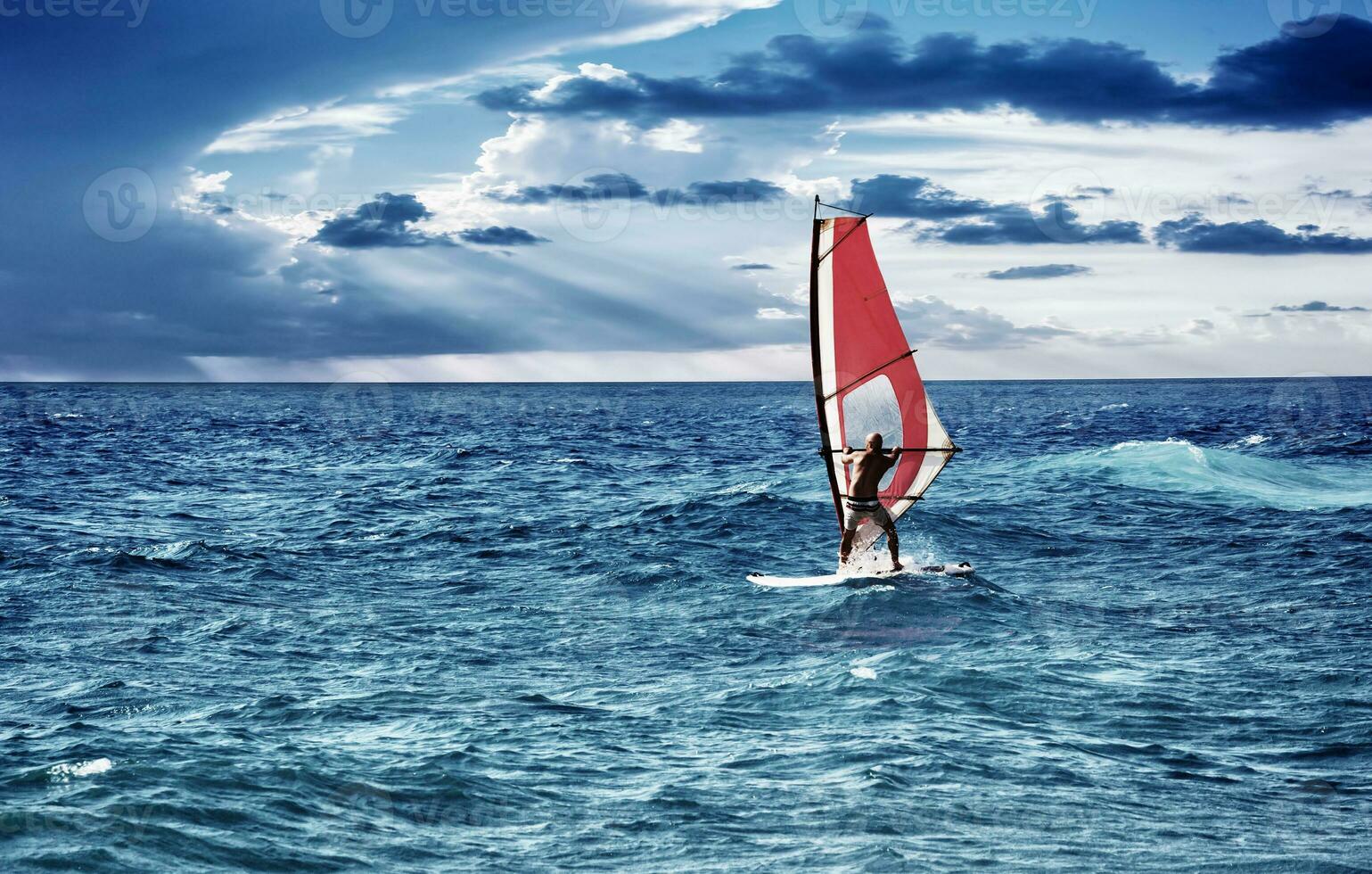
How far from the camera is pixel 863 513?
19188 mm

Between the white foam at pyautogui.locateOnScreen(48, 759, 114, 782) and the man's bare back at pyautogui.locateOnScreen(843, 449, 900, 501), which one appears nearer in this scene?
the white foam at pyautogui.locateOnScreen(48, 759, 114, 782)

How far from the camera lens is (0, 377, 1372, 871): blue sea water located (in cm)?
955

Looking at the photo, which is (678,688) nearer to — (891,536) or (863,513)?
(863,513)

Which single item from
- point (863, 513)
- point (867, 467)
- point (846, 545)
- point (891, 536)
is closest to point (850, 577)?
point (846, 545)

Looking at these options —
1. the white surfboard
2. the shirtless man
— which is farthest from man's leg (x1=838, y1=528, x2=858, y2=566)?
the white surfboard

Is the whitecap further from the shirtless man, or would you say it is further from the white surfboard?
the shirtless man

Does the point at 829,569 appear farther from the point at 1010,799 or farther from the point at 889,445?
the point at 1010,799

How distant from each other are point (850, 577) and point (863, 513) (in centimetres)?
147

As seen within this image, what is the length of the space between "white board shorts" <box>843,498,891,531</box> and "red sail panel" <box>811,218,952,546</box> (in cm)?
24

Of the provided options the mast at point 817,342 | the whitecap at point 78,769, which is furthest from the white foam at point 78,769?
the mast at point 817,342

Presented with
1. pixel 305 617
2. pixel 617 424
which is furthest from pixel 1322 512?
pixel 617 424

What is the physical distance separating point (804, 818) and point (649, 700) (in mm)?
3962

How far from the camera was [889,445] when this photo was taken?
65.6ft

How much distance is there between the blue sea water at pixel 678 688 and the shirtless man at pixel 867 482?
3.81ft
